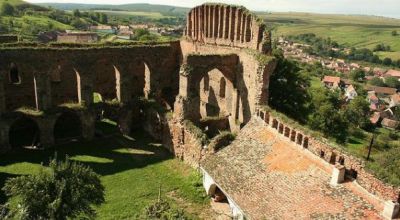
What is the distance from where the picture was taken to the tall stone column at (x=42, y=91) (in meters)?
26.8

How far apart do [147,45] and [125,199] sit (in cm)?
1519

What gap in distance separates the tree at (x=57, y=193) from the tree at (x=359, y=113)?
57553 mm

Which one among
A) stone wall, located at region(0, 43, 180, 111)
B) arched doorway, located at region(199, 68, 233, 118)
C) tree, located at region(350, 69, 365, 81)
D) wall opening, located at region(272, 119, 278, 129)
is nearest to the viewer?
wall opening, located at region(272, 119, 278, 129)

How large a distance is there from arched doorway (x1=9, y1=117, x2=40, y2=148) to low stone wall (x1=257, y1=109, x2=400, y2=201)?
55.9 ft

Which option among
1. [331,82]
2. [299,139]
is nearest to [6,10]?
[331,82]

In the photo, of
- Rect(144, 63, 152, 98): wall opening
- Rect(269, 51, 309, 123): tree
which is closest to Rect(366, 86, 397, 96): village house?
Rect(269, 51, 309, 123): tree

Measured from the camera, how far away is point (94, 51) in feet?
94.5

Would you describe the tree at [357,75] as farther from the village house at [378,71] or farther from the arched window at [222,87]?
the arched window at [222,87]

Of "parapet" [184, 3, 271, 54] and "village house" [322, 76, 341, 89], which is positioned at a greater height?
"parapet" [184, 3, 271, 54]

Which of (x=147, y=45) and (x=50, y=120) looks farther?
(x=147, y=45)

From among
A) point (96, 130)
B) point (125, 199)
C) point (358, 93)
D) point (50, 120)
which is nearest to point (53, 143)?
point (50, 120)

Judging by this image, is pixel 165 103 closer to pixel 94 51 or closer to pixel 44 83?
pixel 94 51

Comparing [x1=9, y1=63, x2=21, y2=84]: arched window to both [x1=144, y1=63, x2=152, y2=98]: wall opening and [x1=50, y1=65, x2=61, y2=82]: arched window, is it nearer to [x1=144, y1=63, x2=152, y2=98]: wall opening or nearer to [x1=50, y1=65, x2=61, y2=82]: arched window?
[x1=50, y1=65, x2=61, y2=82]: arched window

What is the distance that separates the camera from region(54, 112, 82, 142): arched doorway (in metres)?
30.0
